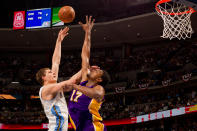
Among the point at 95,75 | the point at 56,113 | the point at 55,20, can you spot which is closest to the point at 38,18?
the point at 55,20

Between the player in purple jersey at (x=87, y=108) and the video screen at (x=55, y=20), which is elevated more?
the video screen at (x=55, y=20)

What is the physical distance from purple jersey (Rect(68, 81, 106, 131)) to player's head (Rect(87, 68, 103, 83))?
0.31 m

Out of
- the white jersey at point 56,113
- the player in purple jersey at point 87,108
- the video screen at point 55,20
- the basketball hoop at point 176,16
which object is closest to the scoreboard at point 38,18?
the video screen at point 55,20

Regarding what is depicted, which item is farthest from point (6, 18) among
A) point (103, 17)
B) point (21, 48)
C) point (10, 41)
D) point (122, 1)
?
point (122, 1)

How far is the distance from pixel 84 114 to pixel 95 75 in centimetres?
62

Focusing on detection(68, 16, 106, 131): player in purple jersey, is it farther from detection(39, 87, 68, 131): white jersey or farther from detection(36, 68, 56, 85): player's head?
detection(36, 68, 56, 85): player's head

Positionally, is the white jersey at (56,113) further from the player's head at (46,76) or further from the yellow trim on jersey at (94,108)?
the yellow trim on jersey at (94,108)

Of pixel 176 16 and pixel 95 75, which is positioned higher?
pixel 176 16

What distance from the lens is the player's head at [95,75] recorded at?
405 centimetres

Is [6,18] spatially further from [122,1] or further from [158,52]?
[158,52]

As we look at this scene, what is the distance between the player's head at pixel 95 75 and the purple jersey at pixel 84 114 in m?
0.31

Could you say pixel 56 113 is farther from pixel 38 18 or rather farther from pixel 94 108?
pixel 38 18

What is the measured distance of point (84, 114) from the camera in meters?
4.07

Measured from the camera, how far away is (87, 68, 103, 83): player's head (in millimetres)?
4047
